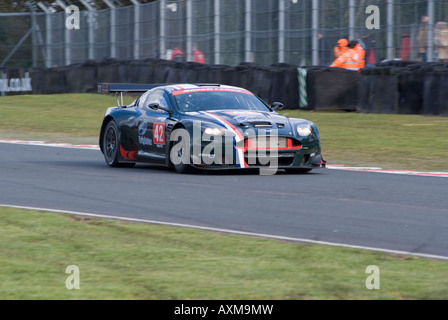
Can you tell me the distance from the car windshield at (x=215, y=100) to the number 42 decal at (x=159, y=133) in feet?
1.15

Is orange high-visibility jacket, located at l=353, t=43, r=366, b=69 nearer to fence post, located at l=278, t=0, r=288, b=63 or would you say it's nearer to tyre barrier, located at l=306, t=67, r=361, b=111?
tyre barrier, located at l=306, t=67, r=361, b=111

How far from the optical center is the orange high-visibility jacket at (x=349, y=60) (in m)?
21.2

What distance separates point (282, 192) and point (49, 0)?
33.9m

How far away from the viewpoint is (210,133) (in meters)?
10.5

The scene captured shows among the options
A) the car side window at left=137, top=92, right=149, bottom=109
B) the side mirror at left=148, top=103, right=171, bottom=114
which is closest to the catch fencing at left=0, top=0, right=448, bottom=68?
the car side window at left=137, top=92, right=149, bottom=109

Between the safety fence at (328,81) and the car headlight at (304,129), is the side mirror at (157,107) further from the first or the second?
the safety fence at (328,81)

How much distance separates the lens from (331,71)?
19969 mm

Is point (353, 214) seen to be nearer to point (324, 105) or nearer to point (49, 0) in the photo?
point (324, 105)

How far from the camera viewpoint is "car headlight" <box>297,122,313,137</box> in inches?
426

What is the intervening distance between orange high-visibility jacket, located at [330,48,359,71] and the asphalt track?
9749 mm

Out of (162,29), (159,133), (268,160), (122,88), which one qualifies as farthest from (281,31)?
(268,160)

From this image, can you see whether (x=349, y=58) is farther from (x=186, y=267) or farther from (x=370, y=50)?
(x=186, y=267)
